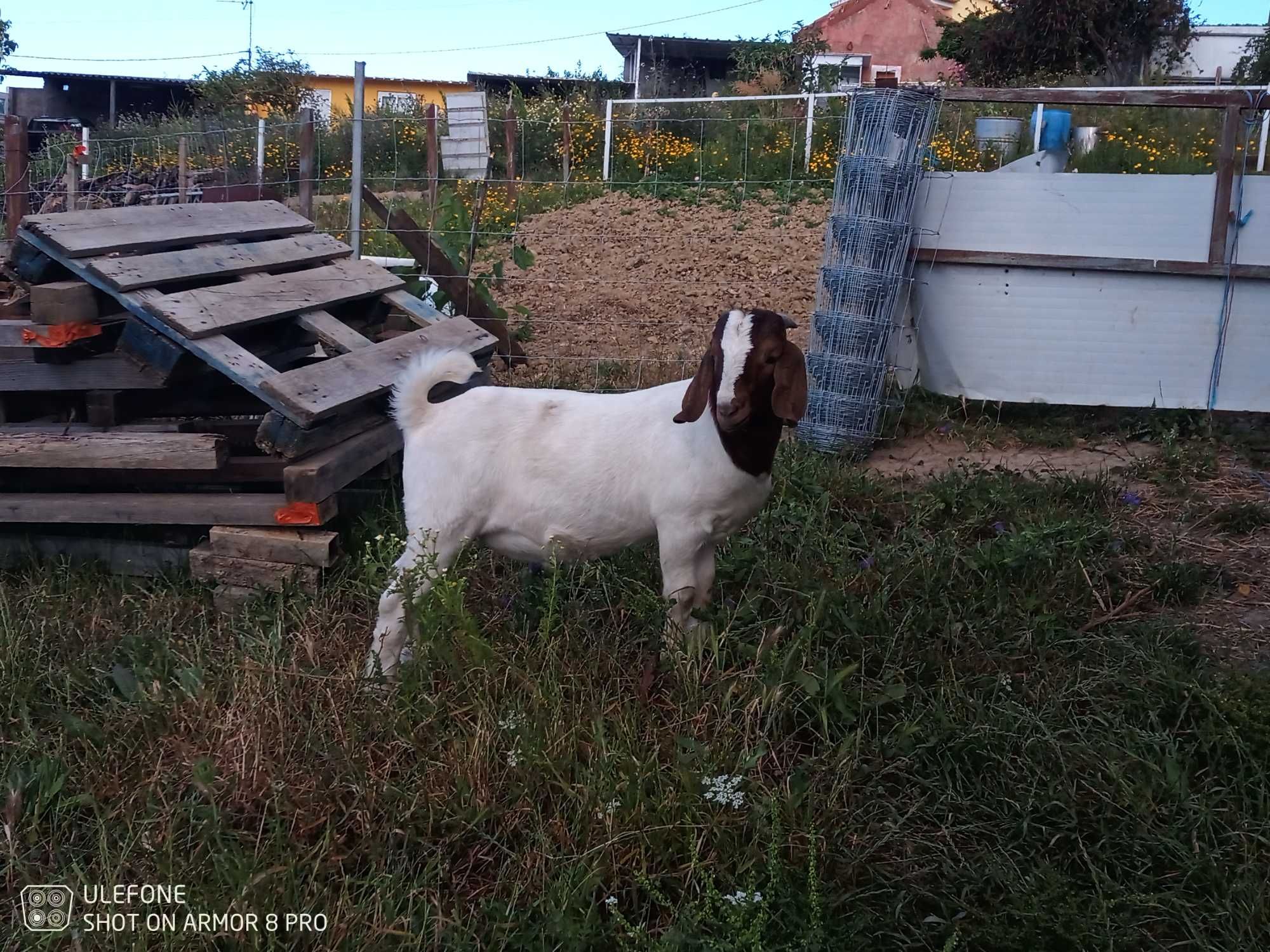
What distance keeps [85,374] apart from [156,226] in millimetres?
747

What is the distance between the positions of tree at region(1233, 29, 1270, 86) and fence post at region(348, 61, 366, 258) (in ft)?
60.1

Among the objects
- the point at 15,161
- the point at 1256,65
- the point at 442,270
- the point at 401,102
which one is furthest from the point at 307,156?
the point at 1256,65

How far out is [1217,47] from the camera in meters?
29.0

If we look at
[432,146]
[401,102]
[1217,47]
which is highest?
[1217,47]

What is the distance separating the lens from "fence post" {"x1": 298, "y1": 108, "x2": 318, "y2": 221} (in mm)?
7090

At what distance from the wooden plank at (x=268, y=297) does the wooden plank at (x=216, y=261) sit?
0.09 metres

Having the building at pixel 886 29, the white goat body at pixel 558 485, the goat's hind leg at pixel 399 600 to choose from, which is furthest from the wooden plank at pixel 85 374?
the building at pixel 886 29

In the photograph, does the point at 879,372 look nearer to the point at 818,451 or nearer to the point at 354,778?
the point at 818,451

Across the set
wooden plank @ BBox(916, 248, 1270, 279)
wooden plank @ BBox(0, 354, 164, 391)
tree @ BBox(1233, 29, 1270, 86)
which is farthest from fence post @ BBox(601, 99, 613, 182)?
tree @ BBox(1233, 29, 1270, 86)

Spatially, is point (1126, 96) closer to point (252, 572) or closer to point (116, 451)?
point (252, 572)

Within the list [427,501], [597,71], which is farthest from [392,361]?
[597,71]

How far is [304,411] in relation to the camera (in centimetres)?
416

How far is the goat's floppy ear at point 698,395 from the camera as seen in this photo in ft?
11.7

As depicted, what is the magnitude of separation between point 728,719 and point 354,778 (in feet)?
3.58
